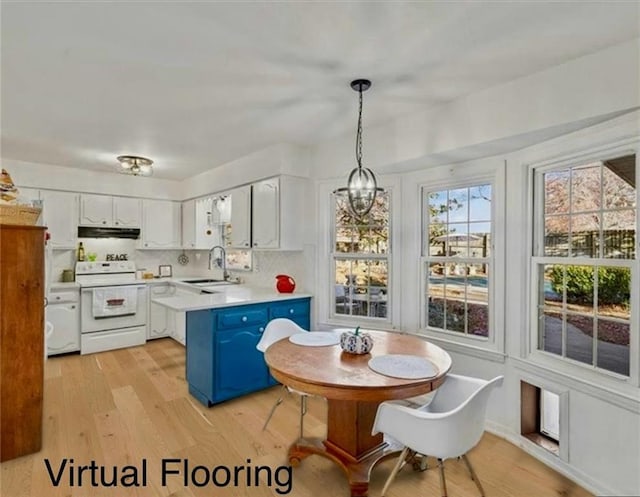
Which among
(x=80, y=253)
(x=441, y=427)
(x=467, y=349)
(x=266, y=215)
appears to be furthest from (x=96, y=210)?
(x=441, y=427)

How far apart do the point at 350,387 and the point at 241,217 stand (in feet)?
9.30

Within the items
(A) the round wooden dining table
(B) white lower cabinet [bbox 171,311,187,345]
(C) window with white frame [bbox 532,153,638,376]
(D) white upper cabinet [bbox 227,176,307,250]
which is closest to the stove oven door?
(B) white lower cabinet [bbox 171,311,187,345]

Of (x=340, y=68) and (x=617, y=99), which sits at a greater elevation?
(x=340, y=68)

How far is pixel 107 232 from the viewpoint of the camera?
4734mm

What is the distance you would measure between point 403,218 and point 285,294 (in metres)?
1.42

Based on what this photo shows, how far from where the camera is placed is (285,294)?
3547 mm

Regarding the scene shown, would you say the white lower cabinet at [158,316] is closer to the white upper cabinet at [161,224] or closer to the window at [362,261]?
the white upper cabinet at [161,224]

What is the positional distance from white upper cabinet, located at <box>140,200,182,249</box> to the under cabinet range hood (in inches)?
5.1

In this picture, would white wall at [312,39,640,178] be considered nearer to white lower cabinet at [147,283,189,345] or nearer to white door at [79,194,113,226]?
white lower cabinet at [147,283,189,345]

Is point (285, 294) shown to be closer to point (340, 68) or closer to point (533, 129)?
point (340, 68)

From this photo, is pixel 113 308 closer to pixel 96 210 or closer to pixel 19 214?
pixel 96 210

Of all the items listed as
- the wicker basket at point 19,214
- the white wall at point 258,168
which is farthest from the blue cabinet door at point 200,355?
the white wall at point 258,168

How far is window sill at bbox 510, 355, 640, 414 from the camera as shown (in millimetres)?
1797

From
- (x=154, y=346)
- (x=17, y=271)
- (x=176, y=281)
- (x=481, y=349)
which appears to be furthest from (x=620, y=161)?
(x=154, y=346)
